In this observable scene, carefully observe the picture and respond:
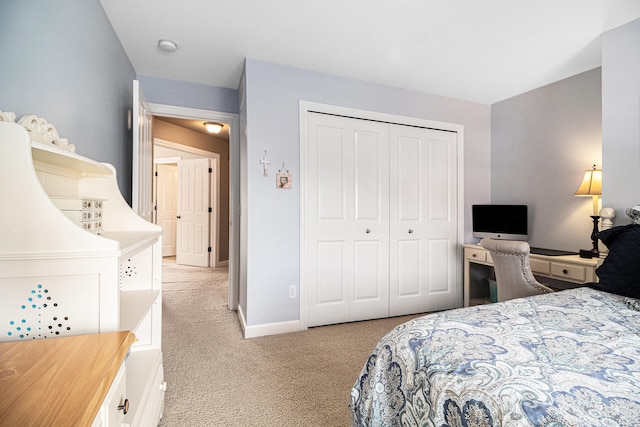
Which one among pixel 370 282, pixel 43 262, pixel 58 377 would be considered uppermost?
pixel 43 262

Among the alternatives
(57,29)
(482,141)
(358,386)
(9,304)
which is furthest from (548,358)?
(482,141)

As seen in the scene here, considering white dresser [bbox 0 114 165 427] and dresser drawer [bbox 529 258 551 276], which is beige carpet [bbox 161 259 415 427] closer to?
white dresser [bbox 0 114 165 427]

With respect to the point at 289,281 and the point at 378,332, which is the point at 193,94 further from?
the point at 378,332

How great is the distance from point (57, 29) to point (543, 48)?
332 centimetres

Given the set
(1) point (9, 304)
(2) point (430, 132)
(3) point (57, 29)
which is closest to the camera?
(1) point (9, 304)

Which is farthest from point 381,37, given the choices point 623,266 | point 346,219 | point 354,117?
point 623,266

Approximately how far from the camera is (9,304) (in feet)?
2.77

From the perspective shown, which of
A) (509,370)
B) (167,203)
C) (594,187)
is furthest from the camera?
(167,203)

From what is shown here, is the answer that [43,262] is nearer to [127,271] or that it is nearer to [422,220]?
[127,271]

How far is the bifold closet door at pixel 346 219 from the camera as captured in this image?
295cm

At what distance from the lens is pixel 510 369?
0.81m

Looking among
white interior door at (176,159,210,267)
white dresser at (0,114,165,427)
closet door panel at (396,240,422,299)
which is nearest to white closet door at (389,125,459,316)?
closet door panel at (396,240,422,299)

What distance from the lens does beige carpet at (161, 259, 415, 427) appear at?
1669 mm

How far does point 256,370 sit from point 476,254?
254cm
